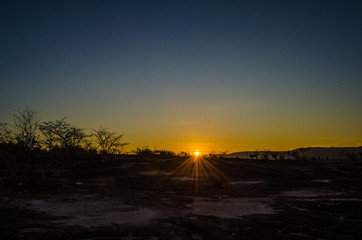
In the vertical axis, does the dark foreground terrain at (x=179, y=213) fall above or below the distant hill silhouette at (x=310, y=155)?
below

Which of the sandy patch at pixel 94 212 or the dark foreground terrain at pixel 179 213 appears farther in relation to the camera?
the sandy patch at pixel 94 212

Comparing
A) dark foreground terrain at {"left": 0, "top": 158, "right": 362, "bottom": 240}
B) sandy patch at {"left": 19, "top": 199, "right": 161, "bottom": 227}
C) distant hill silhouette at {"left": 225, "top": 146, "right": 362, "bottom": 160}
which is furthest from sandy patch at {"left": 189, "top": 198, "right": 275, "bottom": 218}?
distant hill silhouette at {"left": 225, "top": 146, "right": 362, "bottom": 160}

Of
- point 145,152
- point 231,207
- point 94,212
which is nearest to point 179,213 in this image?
point 231,207

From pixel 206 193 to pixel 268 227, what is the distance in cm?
547

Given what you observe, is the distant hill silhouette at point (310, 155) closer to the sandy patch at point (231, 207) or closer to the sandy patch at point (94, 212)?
the sandy patch at point (231, 207)

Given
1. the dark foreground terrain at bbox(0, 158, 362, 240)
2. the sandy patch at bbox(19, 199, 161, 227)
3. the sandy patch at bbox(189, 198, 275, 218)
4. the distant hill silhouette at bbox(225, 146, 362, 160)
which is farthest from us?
the distant hill silhouette at bbox(225, 146, 362, 160)

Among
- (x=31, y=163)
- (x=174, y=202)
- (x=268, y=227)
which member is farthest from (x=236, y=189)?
(x=31, y=163)

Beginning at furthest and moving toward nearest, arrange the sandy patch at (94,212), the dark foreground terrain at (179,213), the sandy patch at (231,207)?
1. the sandy patch at (231,207)
2. the sandy patch at (94,212)
3. the dark foreground terrain at (179,213)

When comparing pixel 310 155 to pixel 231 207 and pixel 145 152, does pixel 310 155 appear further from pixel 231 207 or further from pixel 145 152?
pixel 231 207

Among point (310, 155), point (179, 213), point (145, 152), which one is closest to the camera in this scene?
point (179, 213)

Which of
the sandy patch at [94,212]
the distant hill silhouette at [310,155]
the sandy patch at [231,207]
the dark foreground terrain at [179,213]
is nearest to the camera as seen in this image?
the dark foreground terrain at [179,213]

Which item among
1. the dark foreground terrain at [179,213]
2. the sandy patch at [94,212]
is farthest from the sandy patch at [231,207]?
the sandy patch at [94,212]

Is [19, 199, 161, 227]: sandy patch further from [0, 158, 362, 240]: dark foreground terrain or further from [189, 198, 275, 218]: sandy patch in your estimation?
[189, 198, 275, 218]: sandy patch

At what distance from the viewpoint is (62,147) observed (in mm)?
25109
